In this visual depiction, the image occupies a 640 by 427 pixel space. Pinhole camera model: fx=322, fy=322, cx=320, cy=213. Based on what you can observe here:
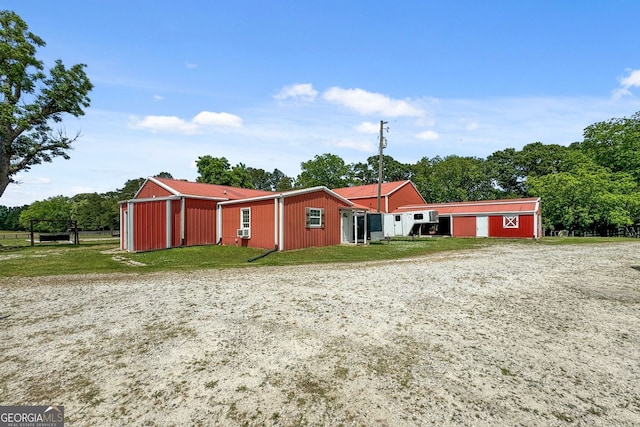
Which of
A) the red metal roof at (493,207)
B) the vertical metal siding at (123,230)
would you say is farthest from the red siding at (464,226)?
the vertical metal siding at (123,230)

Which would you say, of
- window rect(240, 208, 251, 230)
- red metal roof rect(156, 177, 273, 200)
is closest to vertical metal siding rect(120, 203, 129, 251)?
red metal roof rect(156, 177, 273, 200)

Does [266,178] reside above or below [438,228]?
above

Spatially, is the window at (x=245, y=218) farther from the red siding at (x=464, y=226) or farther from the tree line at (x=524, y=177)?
the tree line at (x=524, y=177)

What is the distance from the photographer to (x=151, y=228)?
1978 centimetres

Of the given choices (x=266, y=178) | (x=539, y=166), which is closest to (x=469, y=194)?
(x=539, y=166)

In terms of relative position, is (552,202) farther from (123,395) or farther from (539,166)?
(123,395)

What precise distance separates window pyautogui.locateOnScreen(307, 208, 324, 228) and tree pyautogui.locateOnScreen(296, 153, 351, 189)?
3222 cm

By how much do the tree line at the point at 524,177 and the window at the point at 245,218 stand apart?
3110 centimetres

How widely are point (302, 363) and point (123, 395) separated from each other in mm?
1895

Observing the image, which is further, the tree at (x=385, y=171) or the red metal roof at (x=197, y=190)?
the tree at (x=385, y=171)

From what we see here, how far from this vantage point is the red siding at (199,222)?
20.4 metres

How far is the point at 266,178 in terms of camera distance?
101875 mm

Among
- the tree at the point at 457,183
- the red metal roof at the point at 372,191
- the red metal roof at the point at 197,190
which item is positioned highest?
the tree at the point at 457,183

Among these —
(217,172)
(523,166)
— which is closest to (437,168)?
(523,166)
